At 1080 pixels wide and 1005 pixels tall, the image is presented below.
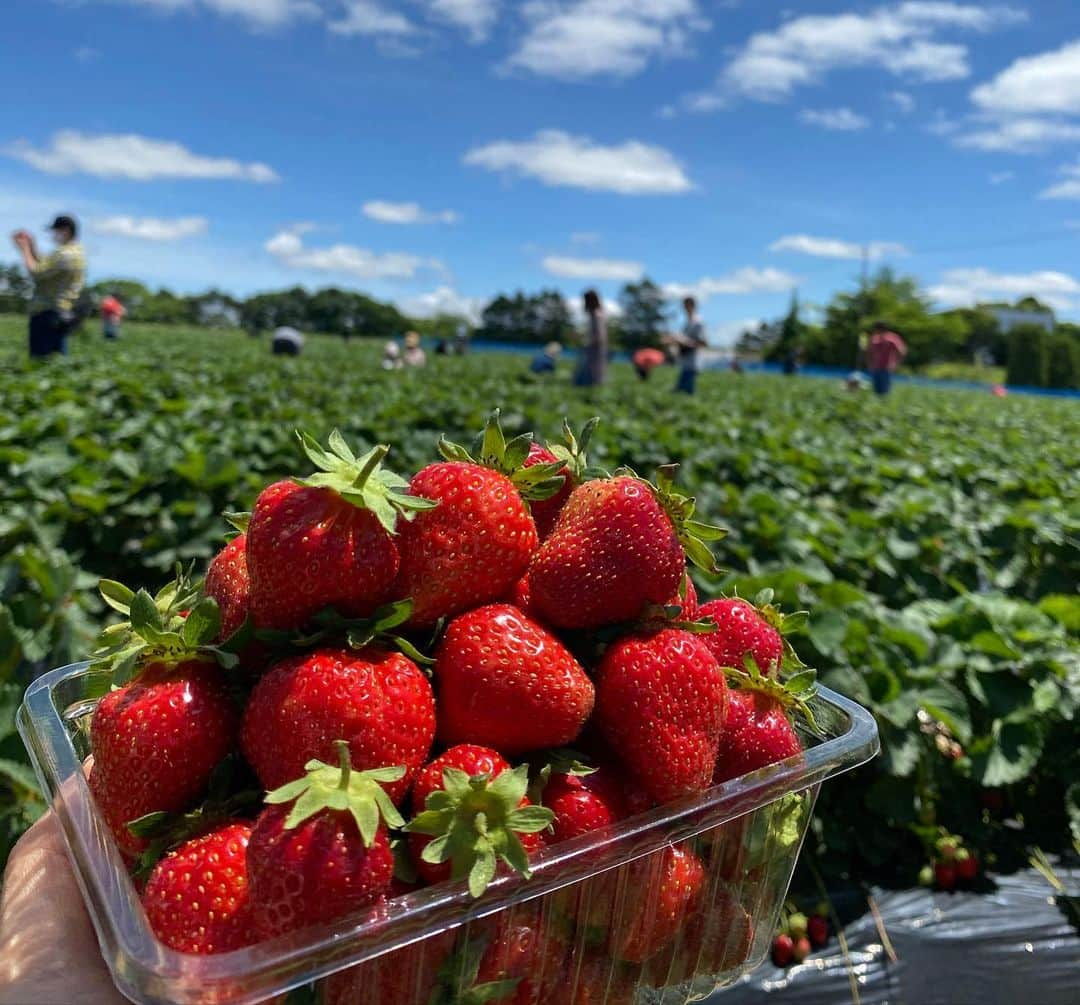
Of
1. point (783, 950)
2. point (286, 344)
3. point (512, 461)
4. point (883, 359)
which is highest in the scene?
point (883, 359)

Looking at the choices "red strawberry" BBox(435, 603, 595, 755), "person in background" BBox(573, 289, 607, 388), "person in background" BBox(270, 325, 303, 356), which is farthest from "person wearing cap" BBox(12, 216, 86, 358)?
"person in background" BBox(270, 325, 303, 356)

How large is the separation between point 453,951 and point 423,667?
327 millimetres

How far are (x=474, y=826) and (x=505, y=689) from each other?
19 centimetres

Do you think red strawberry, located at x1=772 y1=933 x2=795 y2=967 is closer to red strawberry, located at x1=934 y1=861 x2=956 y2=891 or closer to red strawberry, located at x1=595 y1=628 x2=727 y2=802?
red strawberry, located at x1=934 y1=861 x2=956 y2=891

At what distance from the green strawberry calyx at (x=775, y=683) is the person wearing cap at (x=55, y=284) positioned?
9.70m

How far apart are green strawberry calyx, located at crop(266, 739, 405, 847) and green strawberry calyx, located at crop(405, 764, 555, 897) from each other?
0.14 ft

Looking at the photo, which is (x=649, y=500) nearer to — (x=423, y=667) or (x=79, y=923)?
(x=423, y=667)

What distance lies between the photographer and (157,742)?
1035 millimetres

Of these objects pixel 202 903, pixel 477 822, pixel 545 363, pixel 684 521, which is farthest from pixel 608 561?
pixel 545 363

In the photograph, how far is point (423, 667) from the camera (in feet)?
3.72

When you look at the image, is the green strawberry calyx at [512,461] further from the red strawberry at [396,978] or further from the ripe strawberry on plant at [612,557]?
the red strawberry at [396,978]

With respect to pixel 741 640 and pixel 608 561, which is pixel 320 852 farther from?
pixel 741 640

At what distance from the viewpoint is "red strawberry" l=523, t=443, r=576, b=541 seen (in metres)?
1.36

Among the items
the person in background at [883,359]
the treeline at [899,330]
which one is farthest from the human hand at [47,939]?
the treeline at [899,330]
